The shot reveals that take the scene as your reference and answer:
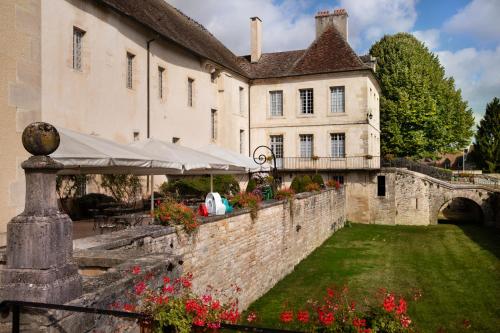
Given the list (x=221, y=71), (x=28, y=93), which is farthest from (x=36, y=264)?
(x=221, y=71)

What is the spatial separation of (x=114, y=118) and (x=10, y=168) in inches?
214

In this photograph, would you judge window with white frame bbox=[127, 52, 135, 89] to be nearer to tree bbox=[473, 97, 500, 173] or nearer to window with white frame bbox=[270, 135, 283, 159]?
window with white frame bbox=[270, 135, 283, 159]

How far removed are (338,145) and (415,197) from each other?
5.62m

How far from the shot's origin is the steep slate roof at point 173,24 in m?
16.8

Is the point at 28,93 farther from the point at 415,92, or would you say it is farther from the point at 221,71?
the point at 415,92

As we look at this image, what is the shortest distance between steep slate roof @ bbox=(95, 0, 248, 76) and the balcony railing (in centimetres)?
611

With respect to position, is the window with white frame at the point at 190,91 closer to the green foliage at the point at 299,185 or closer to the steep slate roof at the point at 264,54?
the steep slate roof at the point at 264,54

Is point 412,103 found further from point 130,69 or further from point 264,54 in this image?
point 130,69

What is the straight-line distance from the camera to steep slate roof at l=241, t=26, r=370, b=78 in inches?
1099

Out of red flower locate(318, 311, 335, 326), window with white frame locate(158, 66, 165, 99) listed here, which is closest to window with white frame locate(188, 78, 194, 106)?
window with white frame locate(158, 66, 165, 99)

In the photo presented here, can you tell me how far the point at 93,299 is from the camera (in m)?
3.86

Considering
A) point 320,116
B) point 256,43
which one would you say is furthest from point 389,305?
point 256,43

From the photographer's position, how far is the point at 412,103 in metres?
34.4

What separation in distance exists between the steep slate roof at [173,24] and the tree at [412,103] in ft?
42.2
